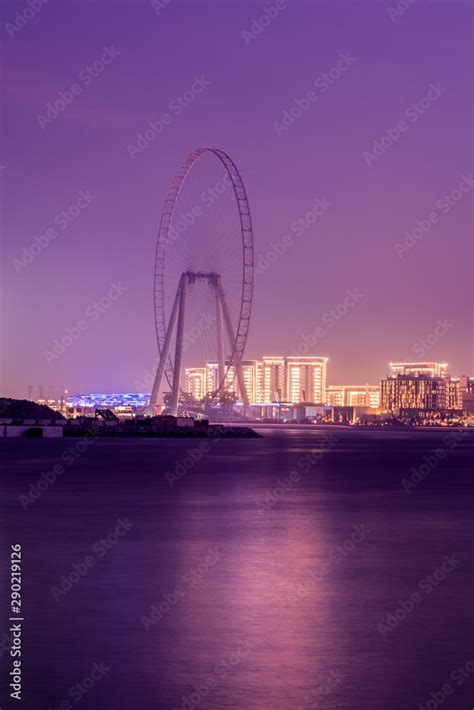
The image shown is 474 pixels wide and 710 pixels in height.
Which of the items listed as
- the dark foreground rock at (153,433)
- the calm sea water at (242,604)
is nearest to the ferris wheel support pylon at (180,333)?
the dark foreground rock at (153,433)

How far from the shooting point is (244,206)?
128250 millimetres

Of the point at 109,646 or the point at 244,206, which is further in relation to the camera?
the point at 244,206

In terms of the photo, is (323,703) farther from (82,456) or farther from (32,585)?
(82,456)

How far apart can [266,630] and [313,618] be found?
3.16ft

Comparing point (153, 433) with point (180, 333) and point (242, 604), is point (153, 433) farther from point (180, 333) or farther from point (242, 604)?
point (242, 604)

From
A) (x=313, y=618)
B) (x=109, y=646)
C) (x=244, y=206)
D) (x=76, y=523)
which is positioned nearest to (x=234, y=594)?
(x=313, y=618)

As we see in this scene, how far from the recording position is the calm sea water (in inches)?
391

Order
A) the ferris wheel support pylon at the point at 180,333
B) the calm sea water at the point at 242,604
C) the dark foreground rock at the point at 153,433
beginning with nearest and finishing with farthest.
A: the calm sea water at the point at 242,604 → the dark foreground rock at the point at 153,433 → the ferris wheel support pylon at the point at 180,333

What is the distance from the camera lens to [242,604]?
46.2 feet

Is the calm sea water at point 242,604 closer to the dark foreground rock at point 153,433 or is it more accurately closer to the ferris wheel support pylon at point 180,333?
the dark foreground rock at point 153,433

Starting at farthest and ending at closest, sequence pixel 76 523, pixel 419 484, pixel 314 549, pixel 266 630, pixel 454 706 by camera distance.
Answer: pixel 419 484, pixel 76 523, pixel 314 549, pixel 266 630, pixel 454 706

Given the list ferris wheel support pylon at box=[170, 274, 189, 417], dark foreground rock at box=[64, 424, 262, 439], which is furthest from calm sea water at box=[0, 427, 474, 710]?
ferris wheel support pylon at box=[170, 274, 189, 417]

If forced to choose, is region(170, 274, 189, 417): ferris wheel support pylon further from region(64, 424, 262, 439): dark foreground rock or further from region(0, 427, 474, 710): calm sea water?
region(0, 427, 474, 710): calm sea water

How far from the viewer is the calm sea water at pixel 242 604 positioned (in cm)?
993
